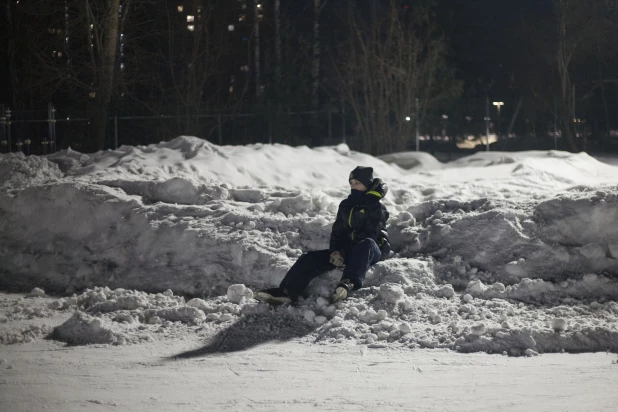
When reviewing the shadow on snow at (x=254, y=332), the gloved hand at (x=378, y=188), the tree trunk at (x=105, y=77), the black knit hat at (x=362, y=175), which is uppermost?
the tree trunk at (x=105, y=77)

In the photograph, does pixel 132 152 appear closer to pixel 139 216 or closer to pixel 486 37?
pixel 139 216

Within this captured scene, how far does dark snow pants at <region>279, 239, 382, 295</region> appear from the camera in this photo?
7.10 meters

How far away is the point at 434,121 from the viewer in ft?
94.5

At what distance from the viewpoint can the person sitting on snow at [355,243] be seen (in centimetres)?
714

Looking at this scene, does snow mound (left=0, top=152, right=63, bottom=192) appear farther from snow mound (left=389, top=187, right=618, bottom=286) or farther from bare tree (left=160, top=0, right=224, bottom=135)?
bare tree (left=160, top=0, right=224, bottom=135)

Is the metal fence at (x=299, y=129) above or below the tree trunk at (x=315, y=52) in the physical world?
below

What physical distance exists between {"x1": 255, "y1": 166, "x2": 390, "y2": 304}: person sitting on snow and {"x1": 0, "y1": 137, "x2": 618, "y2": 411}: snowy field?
0.18 meters

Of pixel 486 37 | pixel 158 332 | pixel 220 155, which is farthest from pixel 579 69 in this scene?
pixel 158 332

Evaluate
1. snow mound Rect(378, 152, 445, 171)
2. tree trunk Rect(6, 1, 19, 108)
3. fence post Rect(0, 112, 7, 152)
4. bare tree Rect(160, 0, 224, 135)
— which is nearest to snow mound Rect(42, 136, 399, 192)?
snow mound Rect(378, 152, 445, 171)

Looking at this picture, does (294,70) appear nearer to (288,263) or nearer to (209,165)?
(209,165)

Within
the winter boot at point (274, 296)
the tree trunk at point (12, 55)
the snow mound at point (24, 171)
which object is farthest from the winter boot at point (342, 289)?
the tree trunk at point (12, 55)

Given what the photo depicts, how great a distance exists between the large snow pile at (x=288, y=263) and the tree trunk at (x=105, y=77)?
9.17m

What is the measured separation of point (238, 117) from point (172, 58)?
260cm

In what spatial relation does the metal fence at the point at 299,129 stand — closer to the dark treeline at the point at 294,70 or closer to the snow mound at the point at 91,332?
the dark treeline at the point at 294,70
